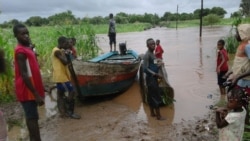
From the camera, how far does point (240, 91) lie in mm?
3881

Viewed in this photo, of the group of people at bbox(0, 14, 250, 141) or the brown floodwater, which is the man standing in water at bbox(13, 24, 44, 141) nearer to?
the group of people at bbox(0, 14, 250, 141)

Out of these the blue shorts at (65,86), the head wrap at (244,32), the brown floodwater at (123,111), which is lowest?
the brown floodwater at (123,111)

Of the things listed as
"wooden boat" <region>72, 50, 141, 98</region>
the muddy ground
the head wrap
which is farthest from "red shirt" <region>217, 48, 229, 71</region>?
the head wrap

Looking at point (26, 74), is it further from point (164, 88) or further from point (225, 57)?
point (225, 57)

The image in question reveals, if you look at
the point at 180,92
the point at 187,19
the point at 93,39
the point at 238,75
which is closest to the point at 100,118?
the point at 180,92

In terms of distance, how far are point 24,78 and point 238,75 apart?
273 centimetres

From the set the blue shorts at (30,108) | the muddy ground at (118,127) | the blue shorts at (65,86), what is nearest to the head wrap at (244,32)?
the muddy ground at (118,127)

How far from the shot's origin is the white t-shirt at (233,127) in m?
3.73

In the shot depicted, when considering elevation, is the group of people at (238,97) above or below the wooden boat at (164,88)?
above

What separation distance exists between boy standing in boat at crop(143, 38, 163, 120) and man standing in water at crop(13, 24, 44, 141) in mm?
2488

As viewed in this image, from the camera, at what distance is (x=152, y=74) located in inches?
264

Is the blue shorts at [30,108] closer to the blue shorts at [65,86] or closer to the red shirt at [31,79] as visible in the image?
the red shirt at [31,79]

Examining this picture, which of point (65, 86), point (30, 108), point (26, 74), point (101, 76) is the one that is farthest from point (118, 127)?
point (26, 74)

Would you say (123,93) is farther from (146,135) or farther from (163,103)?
(146,135)
